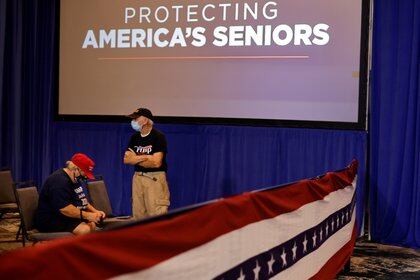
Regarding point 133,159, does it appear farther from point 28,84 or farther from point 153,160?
point 28,84

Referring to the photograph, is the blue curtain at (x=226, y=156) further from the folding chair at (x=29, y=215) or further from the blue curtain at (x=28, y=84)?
the folding chair at (x=29, y=215)

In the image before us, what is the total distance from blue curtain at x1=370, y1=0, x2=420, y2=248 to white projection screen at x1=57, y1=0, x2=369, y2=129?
216 millimetres

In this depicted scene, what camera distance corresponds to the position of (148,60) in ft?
27.9

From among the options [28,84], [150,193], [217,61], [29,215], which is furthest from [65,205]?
[28,84]

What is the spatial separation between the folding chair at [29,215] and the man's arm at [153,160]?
1669 millimetres

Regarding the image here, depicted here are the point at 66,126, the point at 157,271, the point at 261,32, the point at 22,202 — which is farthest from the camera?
the point at 66,126

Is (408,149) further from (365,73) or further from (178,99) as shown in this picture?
(178,99)

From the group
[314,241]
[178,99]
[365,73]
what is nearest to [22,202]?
[314,241]

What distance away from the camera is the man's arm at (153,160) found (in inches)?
259

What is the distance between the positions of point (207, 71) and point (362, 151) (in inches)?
89.6

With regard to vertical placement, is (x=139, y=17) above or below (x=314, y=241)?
above

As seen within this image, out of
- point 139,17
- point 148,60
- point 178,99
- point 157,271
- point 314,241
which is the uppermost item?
point 139,17

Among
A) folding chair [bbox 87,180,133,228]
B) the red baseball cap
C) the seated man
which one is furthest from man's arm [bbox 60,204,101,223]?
folding chair [bbox 87,180,133,228]

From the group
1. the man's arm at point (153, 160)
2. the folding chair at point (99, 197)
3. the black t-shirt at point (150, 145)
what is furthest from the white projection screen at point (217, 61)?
the folding chair at point (99, 197)
